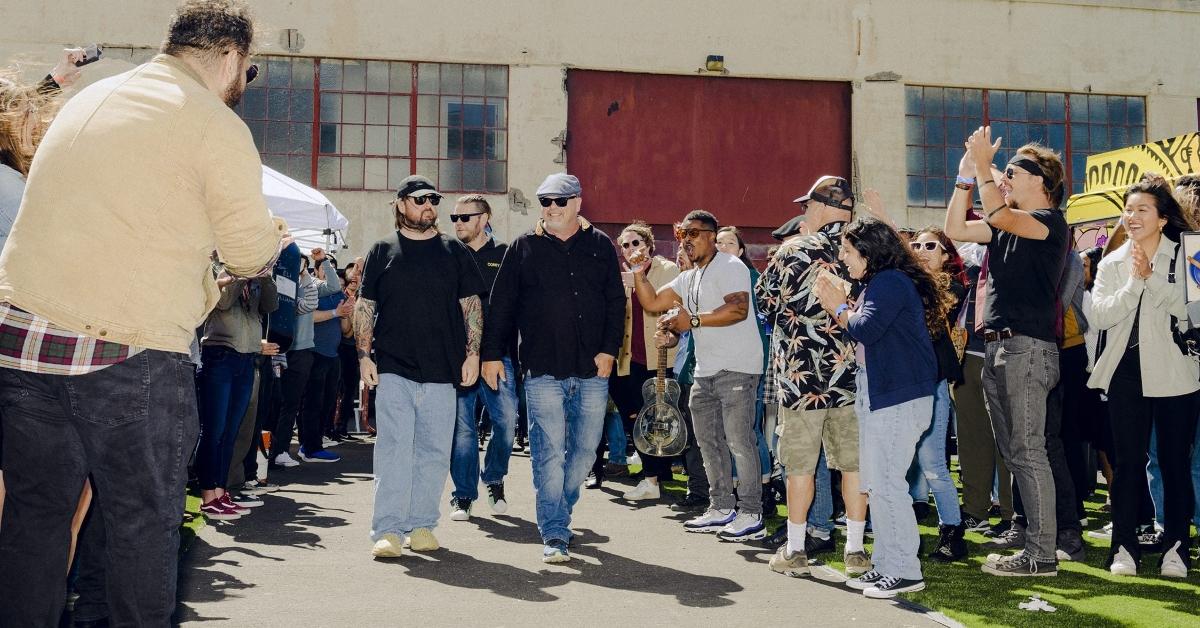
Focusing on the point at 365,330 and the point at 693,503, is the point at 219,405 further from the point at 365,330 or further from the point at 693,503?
the point at 693,503

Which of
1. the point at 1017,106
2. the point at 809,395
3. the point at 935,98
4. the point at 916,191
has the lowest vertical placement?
the point at 809,395

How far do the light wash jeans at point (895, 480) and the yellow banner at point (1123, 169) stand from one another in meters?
7.85

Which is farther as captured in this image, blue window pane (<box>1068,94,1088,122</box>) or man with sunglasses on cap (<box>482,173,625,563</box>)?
blue window pane (<box>1068,94,1088,122</box>)

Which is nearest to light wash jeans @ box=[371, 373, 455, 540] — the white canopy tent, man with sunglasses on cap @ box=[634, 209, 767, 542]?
man with sunglasses on cap @ box=[634, 209, 767, 542]

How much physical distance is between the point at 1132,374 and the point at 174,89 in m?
5.63

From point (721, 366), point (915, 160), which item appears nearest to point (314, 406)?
point (721, 366)

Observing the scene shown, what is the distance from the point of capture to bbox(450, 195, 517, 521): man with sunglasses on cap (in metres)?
8.60

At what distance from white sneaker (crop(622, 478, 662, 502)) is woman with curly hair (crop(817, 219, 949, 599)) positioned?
12.5 ft

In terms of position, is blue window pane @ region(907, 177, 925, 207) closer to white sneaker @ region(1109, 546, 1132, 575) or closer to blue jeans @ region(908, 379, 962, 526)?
blue jeans @ region(908, 379, 962, 526)

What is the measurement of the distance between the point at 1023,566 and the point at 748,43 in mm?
15751

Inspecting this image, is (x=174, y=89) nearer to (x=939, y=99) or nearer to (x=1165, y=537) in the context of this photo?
(x=1165, y=537)

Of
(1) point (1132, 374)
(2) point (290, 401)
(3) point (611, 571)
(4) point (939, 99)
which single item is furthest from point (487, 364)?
(4) point (939, 99)

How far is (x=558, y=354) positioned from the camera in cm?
714

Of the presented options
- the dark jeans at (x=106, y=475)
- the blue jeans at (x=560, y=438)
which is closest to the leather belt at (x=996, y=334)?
the blue jeans at (x=560, y=438)
